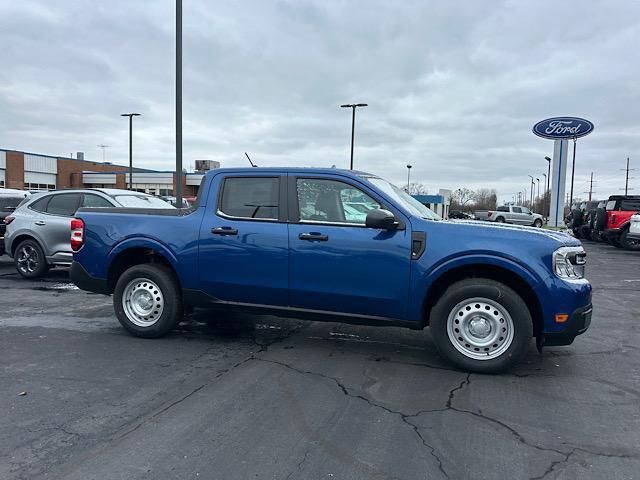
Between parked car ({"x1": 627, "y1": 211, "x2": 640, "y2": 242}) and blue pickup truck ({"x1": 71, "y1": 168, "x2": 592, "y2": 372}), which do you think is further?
parked car ({"x1": 627, "y1": 211, "x2": 640, "y2": 242})

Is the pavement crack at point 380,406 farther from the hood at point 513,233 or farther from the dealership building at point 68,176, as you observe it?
the dealership building at point 68,176

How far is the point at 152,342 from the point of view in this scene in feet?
19.0

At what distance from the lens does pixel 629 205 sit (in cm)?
1983

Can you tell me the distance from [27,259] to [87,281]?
4906mm

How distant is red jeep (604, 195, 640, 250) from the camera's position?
19.6 meters

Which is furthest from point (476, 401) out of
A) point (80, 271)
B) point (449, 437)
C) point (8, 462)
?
point (80, 271)

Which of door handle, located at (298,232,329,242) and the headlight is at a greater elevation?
door handle, located at (298,232,329,242)

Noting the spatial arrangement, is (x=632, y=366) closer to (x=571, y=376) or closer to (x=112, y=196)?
(x=571, y=376)

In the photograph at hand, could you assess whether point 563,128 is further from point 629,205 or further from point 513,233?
point 513,233

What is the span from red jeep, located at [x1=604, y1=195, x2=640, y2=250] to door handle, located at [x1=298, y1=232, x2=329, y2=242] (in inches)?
716

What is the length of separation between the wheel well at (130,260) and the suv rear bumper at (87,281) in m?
0.07

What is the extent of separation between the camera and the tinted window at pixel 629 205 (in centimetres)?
1973

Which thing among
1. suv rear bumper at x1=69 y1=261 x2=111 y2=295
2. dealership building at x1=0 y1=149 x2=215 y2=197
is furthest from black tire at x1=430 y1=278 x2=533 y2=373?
dealership building at x1=0 y1=149 x2=215 y2=197

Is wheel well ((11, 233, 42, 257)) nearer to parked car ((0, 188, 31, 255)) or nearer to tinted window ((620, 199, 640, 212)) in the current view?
parked car ((0, 188, 31, 255))
